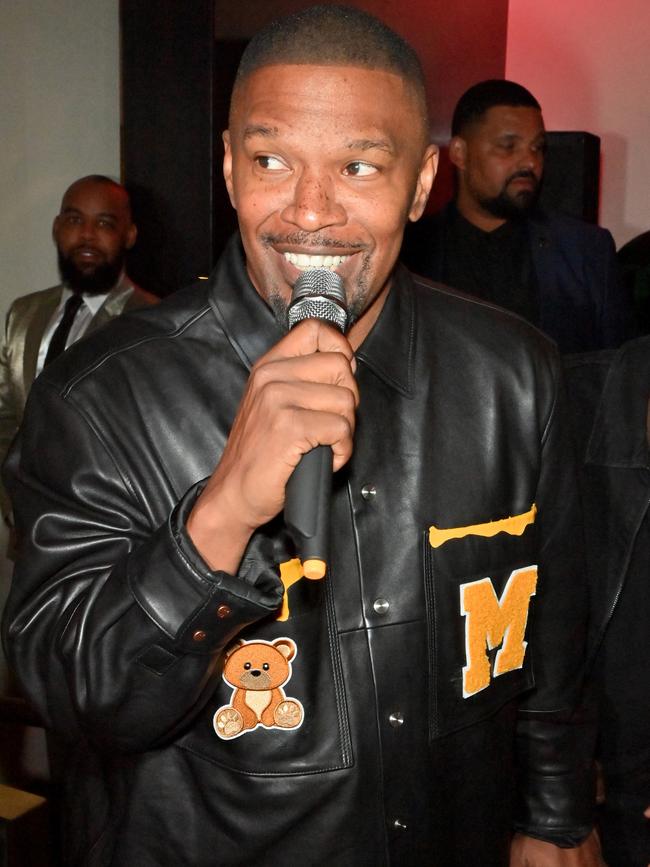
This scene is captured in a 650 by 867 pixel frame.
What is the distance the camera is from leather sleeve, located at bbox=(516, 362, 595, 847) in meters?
1.73

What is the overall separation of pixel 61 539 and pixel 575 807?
0.89 m

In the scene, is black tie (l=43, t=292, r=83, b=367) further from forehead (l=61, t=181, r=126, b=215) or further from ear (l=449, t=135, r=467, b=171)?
ear (l=449, t=135, r=467, b=171)

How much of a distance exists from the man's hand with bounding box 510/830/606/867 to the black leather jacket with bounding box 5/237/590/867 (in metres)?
0.11

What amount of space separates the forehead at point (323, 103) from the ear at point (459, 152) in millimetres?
2786

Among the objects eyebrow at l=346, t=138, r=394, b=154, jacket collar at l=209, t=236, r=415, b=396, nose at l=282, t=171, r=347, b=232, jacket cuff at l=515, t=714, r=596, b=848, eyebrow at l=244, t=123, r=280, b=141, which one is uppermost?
eyebrow at l=244, t=123, r=280, b=141

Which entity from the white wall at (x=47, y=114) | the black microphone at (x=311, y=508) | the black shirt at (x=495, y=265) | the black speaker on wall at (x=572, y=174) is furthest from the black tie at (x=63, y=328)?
the black microphone at (x=311, y=508)

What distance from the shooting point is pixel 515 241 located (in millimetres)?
3998

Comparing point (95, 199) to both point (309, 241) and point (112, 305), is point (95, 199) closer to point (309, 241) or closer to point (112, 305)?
point (112, 305)

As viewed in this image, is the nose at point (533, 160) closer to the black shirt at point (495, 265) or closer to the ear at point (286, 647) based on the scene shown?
the black shirt at point (495, 265)

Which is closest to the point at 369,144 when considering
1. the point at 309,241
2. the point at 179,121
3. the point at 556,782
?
the point at 309,241

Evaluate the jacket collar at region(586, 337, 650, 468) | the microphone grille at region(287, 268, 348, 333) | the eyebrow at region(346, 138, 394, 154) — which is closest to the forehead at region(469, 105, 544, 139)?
the jacket collar at region(586, 337, 650, 468)

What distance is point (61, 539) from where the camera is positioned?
1407mm

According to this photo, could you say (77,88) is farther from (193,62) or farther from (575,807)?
(575,807)

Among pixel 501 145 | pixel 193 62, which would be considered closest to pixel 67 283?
pixel 193 62
